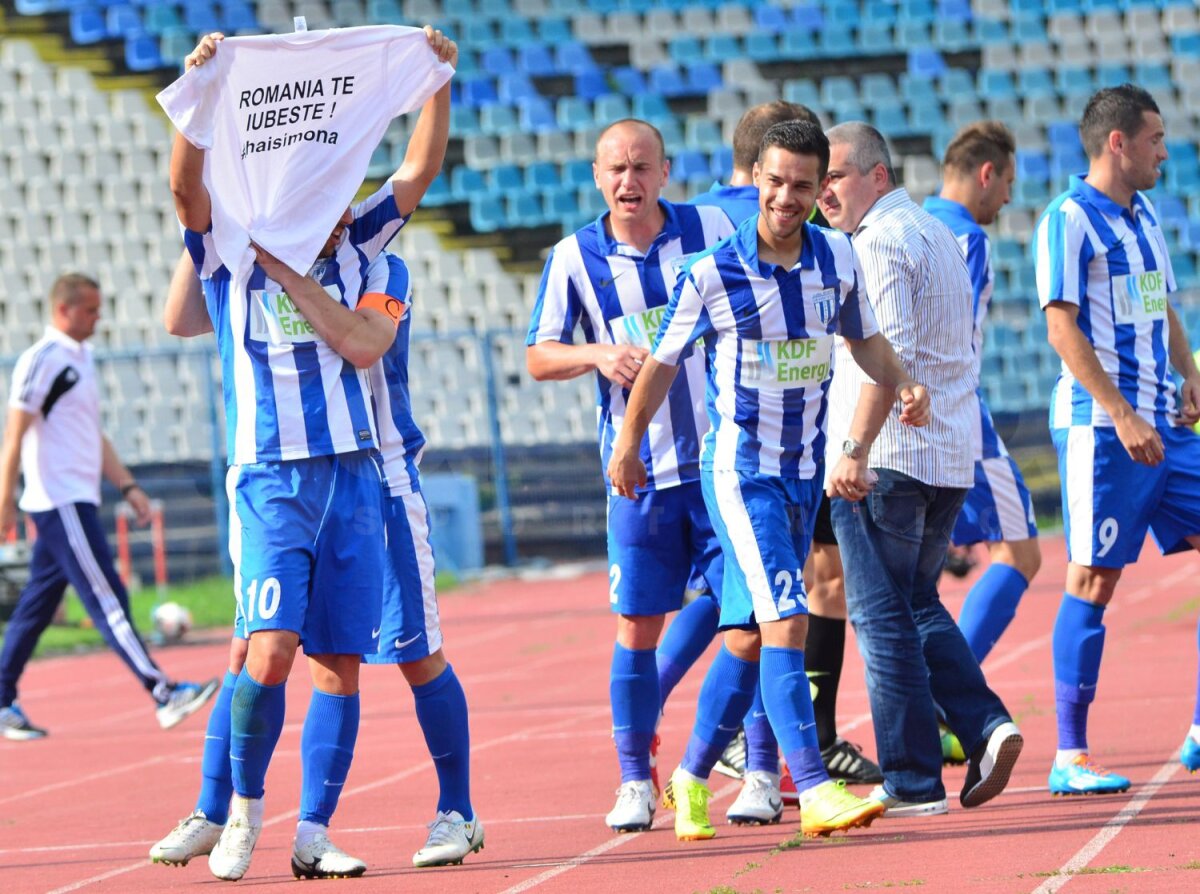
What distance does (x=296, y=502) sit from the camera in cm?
Answer: 512

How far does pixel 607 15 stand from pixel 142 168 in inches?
227

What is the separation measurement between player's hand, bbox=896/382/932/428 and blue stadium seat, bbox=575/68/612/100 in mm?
18085

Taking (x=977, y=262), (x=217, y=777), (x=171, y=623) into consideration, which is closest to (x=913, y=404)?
(x=977, y=262)

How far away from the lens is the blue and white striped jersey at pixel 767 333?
5473mm

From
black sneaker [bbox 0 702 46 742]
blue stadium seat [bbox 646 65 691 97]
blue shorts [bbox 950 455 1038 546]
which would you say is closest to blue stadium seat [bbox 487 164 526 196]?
blue stadium seat [bbox 646 65 691 97]

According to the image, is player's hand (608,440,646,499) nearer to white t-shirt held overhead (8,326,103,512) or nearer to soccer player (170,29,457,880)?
soccer player (170,29,457,880)

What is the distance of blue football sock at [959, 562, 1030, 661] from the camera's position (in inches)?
282

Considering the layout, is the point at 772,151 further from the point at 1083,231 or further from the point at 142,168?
the point at 142,168

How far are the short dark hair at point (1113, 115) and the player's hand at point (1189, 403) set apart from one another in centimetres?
81

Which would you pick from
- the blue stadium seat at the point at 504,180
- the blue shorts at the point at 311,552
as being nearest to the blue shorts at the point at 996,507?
the blue shorts at the point at 311,552

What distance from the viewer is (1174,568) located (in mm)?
15758

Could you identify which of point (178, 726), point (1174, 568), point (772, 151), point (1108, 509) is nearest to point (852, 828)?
point (1108, 509)

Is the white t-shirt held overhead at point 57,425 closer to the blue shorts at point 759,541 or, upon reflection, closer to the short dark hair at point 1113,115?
the blue shorts at point 759,541

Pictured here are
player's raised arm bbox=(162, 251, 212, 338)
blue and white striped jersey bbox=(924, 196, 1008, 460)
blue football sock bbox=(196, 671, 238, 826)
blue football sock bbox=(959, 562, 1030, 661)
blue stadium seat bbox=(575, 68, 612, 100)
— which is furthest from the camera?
blue stadium seat bbox=(575, 68, 612, 100)
